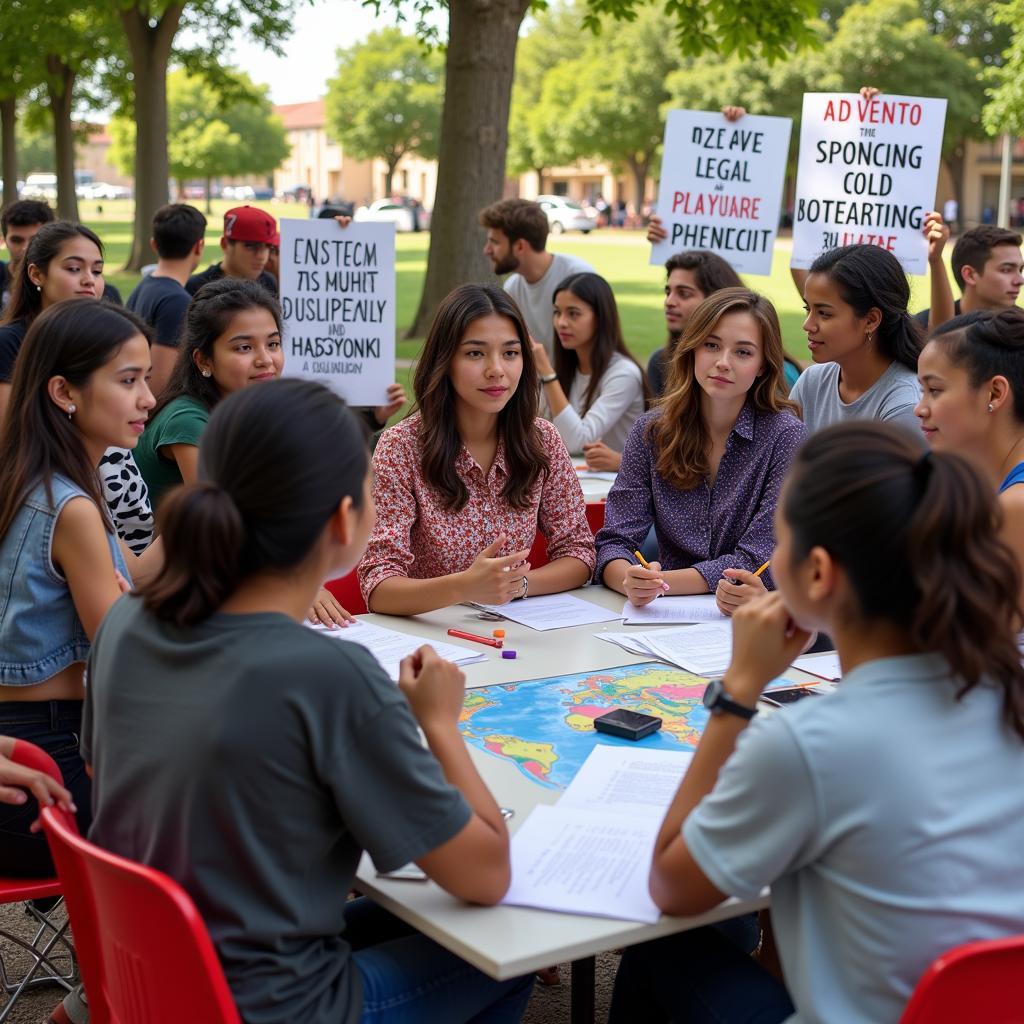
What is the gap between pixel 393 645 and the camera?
10.7ft

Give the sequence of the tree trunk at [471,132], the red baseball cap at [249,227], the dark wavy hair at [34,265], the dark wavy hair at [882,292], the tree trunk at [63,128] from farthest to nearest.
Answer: the tree trunk at [63,128] < the tree trunk at [471,132] < the red baseball cap at [249,227] < the dark wavy hair at [34,265] < the dark wavy hair at [882,292]

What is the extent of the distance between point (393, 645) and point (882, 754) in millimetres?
1692

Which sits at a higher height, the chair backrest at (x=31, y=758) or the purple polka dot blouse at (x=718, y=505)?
the purple polka dot blouse at (x=718, y=505)

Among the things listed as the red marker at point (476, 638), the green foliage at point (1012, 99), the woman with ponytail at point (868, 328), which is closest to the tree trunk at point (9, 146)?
the green foliage at point (1012, 99)

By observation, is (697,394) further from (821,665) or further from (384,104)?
(384,104)

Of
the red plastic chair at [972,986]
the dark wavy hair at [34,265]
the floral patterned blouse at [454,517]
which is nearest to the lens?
the red plastic chair at [972,986]

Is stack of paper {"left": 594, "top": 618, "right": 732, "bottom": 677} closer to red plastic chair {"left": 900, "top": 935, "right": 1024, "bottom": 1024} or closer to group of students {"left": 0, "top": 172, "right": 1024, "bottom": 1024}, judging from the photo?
group of students {"left": 0, "top": 172, "right": 1024, "bottom": 1024}

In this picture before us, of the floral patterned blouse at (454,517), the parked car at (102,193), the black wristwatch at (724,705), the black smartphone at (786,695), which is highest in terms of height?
the parked car at (102,193)

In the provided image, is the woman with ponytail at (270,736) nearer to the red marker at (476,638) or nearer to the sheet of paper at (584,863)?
the sheet of paper at (584,863)

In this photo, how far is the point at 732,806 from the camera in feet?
5.98

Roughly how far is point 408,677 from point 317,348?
357cm

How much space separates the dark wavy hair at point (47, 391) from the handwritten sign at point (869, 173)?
13.4 feet

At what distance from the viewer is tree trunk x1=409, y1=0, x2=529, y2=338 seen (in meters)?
10.3

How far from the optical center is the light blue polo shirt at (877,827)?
1.77m
